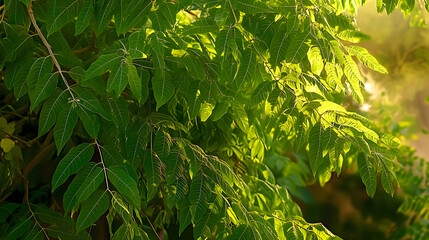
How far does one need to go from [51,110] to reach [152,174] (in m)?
Answer: 0.28

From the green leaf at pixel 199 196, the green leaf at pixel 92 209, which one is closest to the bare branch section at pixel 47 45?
the green leaf at pixel 92 209

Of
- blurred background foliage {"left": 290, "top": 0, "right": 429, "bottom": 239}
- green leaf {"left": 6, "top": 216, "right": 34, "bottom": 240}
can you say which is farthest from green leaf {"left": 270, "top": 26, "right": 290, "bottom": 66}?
blurred background foliage {"left": 290, "top": 0, "right": 429, "bottom": 239}

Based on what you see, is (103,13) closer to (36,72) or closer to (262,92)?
(36,72)

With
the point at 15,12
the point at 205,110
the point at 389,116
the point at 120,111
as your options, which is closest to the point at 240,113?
the point at 205,110

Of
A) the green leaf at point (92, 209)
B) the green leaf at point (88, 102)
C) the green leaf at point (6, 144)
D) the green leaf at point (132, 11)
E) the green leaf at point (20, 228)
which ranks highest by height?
the green leaf at point (132, 11)

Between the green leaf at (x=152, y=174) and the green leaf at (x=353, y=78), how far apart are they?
0.49m

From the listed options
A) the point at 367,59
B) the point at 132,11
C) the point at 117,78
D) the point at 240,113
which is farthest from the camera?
the point at 240,113

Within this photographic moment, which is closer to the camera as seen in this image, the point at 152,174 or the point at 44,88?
the point at 44,88

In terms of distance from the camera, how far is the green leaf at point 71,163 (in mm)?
1327

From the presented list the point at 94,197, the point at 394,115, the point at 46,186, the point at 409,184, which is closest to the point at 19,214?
the point at 46,186

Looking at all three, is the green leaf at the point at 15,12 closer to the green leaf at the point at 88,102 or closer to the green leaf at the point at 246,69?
the green leaf at the point at 88,102

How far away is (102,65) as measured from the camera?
1294 millimetres

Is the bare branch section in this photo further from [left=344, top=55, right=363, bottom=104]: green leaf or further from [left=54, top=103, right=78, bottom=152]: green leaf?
[left=344, top=55, right=363, bottom=104]: green leaf

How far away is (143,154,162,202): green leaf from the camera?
147 centimetres
